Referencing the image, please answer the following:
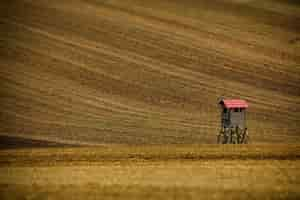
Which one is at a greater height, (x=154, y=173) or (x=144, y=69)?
(x=144, y=69)

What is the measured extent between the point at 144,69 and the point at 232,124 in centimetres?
18

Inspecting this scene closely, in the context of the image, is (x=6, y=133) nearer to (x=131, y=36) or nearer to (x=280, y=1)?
(x=131, y=36)

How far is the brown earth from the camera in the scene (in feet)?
1.94

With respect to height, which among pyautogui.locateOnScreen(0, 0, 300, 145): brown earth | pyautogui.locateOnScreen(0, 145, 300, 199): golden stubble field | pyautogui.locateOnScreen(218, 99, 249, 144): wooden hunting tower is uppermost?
pyautogui.locateOnScreen(0, 0, 300, 145): brown earth

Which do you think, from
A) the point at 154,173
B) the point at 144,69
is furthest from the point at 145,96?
the point at 154,173

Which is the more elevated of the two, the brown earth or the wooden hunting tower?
the brown earth

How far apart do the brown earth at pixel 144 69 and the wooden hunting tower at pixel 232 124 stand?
20 millimetres

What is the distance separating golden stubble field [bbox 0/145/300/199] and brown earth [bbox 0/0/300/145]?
87 millimetres

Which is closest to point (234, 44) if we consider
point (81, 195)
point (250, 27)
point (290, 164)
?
point (250, 27)

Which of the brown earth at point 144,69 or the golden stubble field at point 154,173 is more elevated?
the brown earth at point 144,69

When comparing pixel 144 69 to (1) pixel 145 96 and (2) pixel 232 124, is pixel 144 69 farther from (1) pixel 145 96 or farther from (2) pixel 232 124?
(2) pixel 232 124

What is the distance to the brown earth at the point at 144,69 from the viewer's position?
591 millimetres

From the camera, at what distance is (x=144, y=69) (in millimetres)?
663

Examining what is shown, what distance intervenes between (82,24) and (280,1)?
391 millimetres
